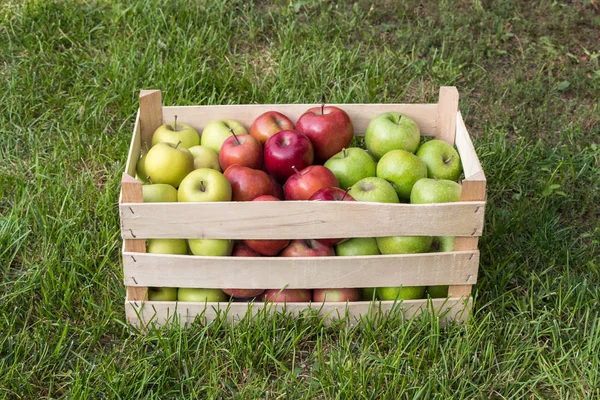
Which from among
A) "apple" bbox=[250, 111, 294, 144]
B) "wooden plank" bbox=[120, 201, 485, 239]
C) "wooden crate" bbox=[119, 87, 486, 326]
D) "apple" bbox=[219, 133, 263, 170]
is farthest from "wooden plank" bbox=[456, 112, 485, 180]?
"apple" bbox=[219, 133, 263, 170]

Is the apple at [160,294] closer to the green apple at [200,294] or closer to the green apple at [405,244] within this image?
the green apple at [200,294]

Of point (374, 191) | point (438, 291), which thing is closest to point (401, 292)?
point (438, 291)

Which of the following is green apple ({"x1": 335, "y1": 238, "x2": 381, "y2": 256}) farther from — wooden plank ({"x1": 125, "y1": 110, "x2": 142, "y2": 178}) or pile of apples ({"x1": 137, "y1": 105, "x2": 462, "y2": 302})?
wooden plank ({"x1": 125, "y1": 110, "x2": 142, "y2": 178})

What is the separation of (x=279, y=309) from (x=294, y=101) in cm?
157

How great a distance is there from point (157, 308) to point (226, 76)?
1.80 m

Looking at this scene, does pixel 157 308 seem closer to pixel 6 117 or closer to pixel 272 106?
pixel 272 106

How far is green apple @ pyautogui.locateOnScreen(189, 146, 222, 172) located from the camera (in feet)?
10.3

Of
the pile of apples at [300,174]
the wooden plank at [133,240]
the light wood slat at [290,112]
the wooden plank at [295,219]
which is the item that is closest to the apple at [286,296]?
the pile of apples at [300,174]

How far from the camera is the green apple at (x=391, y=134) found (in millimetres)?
3189

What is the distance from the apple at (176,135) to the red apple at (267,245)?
573 millimetres

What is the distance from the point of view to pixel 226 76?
4281 mm

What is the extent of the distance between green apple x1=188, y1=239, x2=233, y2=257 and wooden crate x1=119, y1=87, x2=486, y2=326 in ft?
0.19

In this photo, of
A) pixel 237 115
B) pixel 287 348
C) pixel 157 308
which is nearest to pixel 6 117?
pixel 237 115

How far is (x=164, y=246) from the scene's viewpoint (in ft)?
9.16
